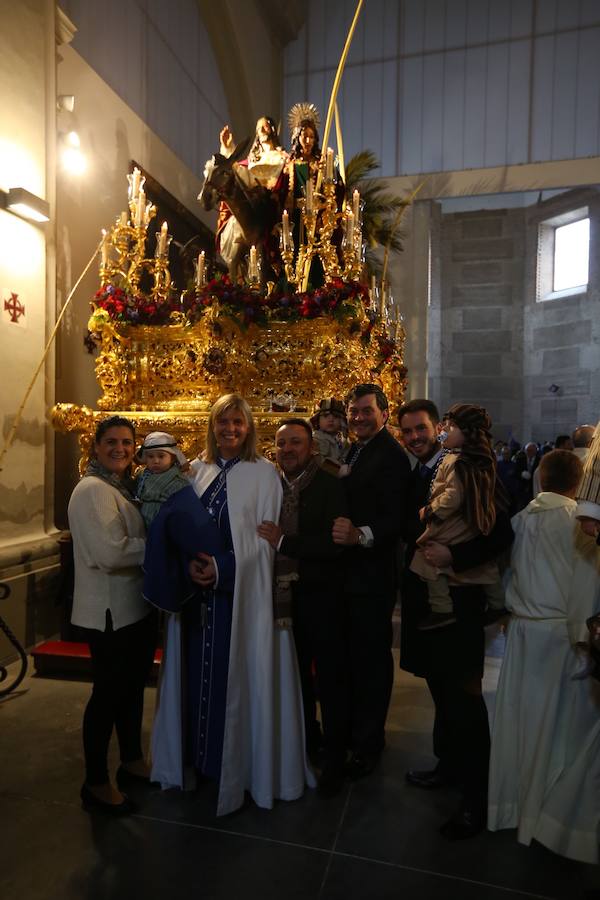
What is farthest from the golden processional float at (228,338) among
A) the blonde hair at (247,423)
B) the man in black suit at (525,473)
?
the man in black suit at (525,473)

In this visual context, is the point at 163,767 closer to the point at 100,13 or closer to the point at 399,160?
the point at 100,13

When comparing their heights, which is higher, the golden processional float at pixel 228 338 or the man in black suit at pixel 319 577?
the golden processional float at pixel 228 338

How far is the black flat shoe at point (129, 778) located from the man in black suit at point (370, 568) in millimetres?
951

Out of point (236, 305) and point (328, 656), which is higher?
point (236, 305)

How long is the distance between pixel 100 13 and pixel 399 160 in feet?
19.4

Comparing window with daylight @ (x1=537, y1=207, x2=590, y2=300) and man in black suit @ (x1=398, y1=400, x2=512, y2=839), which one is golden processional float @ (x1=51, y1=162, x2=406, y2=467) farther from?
window with daylight @ (x1=537, y1=207, x2=590, y2=300)

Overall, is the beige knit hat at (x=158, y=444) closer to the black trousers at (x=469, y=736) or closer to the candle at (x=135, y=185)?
the black trousers at (x=469, y=736)

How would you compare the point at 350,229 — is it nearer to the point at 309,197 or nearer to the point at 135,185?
the point at 309,197

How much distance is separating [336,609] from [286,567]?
0.33m

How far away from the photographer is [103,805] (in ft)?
8.53

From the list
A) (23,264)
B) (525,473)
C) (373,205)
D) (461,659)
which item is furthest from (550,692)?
(373,205)

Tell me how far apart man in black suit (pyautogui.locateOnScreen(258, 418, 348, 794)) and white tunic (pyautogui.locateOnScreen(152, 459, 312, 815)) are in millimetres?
99

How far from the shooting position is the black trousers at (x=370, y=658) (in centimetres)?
299

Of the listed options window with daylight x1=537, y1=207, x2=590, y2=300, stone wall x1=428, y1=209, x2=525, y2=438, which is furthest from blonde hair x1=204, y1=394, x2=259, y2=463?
window with daylight x1=537, y1=207, x2=590, y2=300
